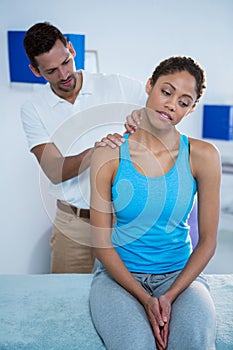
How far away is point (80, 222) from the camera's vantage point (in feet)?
6.75

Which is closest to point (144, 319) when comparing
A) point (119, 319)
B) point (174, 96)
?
point (119, 319)

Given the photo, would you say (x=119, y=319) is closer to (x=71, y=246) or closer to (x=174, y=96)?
(x=174, y=96)

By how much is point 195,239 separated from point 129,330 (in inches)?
44.8

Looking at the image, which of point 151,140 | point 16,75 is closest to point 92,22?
point 16,75

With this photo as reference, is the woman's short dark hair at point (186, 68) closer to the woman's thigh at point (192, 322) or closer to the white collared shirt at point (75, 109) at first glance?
the white collared shirt at point (75, 109)

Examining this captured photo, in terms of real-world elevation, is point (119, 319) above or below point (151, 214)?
below

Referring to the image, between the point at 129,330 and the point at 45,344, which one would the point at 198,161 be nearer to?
the point at 129,330

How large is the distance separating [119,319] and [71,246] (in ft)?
3.30

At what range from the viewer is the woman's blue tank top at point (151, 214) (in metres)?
1.38

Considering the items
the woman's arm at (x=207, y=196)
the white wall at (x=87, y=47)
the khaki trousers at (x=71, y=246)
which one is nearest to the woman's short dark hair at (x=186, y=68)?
the woman's arm at (x=207, y=196)

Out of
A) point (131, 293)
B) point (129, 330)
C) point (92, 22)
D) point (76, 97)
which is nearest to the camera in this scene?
point (129, 330)

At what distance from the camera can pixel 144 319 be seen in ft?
3.96

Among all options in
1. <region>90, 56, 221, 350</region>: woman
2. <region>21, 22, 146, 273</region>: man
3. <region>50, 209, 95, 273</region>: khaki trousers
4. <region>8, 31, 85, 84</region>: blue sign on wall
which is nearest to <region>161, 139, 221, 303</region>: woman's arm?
<region>90, 56, 221, 350</region>: woman

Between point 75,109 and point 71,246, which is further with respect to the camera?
point 71,246
